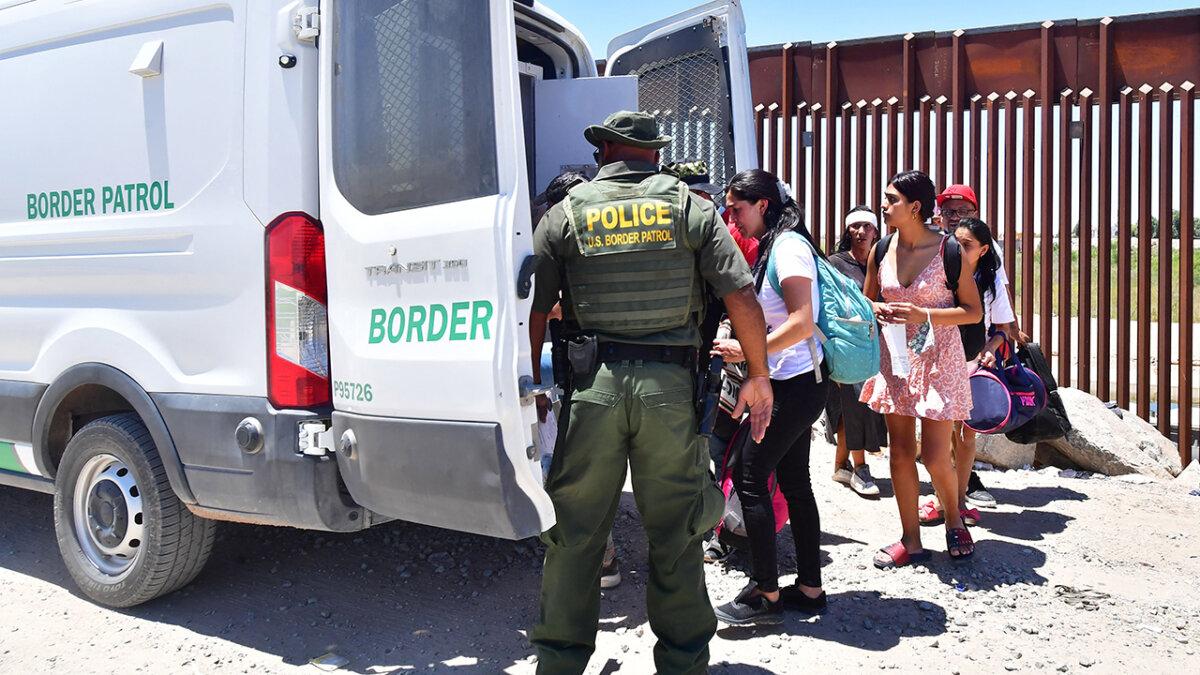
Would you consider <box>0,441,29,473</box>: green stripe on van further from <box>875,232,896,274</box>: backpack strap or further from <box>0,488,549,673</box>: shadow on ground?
<box>875,232,896,274</box>: backpack strap

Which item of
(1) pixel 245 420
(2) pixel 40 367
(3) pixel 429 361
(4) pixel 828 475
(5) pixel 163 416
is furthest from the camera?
(4) pixel 828 475

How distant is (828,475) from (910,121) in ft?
9.01

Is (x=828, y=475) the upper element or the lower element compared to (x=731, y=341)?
lower

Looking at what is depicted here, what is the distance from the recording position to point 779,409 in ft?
11.7

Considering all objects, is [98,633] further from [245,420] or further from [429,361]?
[429,361]

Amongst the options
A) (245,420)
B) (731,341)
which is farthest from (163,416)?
(731,341)

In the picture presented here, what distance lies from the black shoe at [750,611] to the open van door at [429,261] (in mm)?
1134

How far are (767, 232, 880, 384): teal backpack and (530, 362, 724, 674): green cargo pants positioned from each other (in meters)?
Answer: 0.86

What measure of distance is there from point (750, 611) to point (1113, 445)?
354cm

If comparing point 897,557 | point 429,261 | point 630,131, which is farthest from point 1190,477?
point 429,261

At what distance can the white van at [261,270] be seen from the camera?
2.79m

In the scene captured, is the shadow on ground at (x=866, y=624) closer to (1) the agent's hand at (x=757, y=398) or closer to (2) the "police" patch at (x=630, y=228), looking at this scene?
(1) the agent's hand at (x=757, y=398)

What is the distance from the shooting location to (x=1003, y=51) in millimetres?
6766

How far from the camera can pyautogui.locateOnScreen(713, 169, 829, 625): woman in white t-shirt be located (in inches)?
139
